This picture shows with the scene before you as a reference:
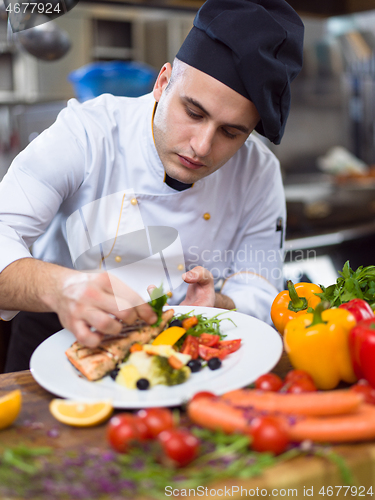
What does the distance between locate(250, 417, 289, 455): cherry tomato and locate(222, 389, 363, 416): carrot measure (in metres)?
0.08

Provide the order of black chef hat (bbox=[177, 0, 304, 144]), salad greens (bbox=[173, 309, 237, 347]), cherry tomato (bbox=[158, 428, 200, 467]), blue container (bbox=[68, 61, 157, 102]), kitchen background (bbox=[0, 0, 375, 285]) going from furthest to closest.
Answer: kitchen background (bbox=[0, 0, 375, 285])
blue container (bbox=[68, 61, 157, 102])
black chef hat (bbox=[177, 0, 304, 144])
salad greens (bbox=[173, 309, 237, 347])
cherry tomato (bbox=[158, 428, 200, 467])

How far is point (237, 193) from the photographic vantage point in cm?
171

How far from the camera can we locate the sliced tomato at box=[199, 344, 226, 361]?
1.05 metres

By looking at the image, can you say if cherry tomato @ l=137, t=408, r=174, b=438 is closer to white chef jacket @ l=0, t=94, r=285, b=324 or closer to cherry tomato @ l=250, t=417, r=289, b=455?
cherry tomato @ l=250, t=417, r=289, b=455

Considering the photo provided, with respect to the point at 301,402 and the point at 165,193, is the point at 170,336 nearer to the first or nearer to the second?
the point at 301,402

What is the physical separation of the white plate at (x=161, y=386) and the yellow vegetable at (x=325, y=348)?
0.05m

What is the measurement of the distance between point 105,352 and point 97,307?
4.3 inches

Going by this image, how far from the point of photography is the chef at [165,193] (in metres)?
1.16

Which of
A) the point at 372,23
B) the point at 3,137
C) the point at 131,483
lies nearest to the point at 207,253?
the point at 131,483

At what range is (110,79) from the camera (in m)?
2.85

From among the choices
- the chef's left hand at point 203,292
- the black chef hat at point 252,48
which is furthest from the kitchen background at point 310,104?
the black chef hat at point 252,48

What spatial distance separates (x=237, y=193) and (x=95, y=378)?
930 millimetres

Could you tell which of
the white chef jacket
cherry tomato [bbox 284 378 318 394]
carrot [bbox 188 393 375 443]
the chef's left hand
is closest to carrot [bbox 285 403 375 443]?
carrot [bbox 188 393 375 443]

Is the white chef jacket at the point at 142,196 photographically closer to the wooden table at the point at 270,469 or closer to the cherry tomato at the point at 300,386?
the wooden table at the point at 270,469
